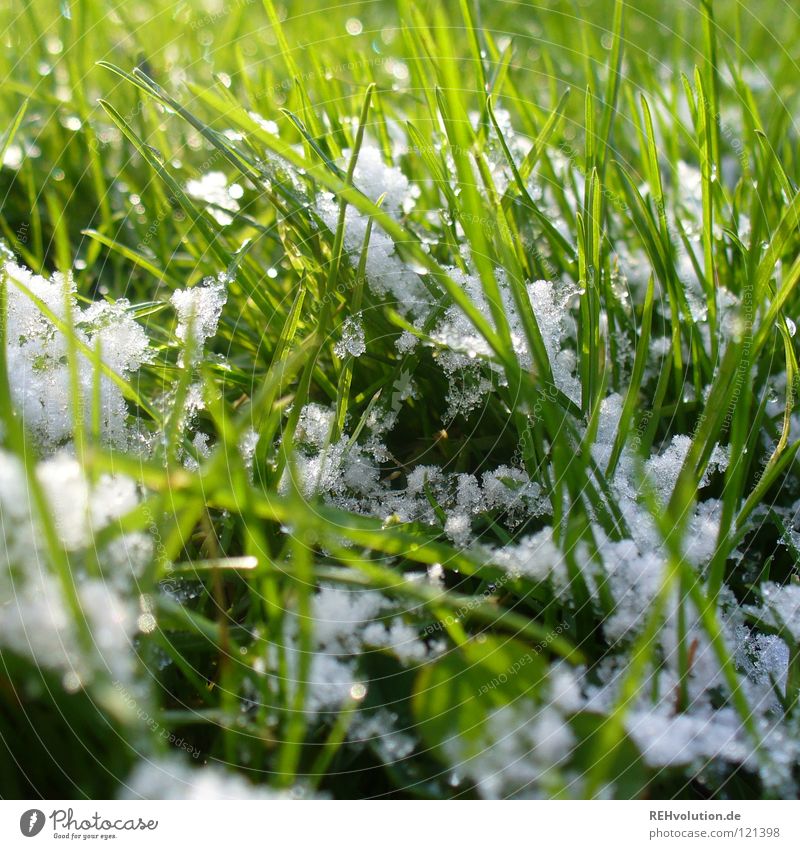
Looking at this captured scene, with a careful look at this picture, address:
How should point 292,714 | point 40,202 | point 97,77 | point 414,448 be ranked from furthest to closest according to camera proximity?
point 97,77 < point 40,202 < point 414,448 < point 292,714

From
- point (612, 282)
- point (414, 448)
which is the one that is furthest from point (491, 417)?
point (612, 282)

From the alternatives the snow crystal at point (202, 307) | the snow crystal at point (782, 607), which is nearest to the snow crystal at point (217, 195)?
the snow crystal at point (202, 307)

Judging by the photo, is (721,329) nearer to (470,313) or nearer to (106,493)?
(470,313)

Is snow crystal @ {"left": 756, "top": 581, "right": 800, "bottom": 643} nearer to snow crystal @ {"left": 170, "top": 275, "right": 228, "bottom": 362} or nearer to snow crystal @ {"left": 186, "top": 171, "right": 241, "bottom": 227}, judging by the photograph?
snow crystal @ {"left": 170, "top": 275, "right": 228, "bottom": 362}

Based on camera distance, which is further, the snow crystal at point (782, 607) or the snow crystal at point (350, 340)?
the snow crystal at point (350, 340)

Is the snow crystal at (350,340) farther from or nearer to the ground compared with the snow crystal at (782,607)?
farther from the ground

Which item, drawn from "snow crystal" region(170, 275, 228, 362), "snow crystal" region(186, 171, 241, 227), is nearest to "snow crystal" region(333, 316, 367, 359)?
"snow crystal" region(170, 275, 228, 362)

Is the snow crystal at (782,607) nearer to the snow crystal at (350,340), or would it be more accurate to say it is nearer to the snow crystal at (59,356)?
the snow crystal at (350,340)

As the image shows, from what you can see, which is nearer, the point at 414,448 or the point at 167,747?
the point at 167,747

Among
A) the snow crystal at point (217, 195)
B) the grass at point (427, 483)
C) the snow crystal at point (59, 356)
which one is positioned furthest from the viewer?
the snow crystal at point (217, 195)
